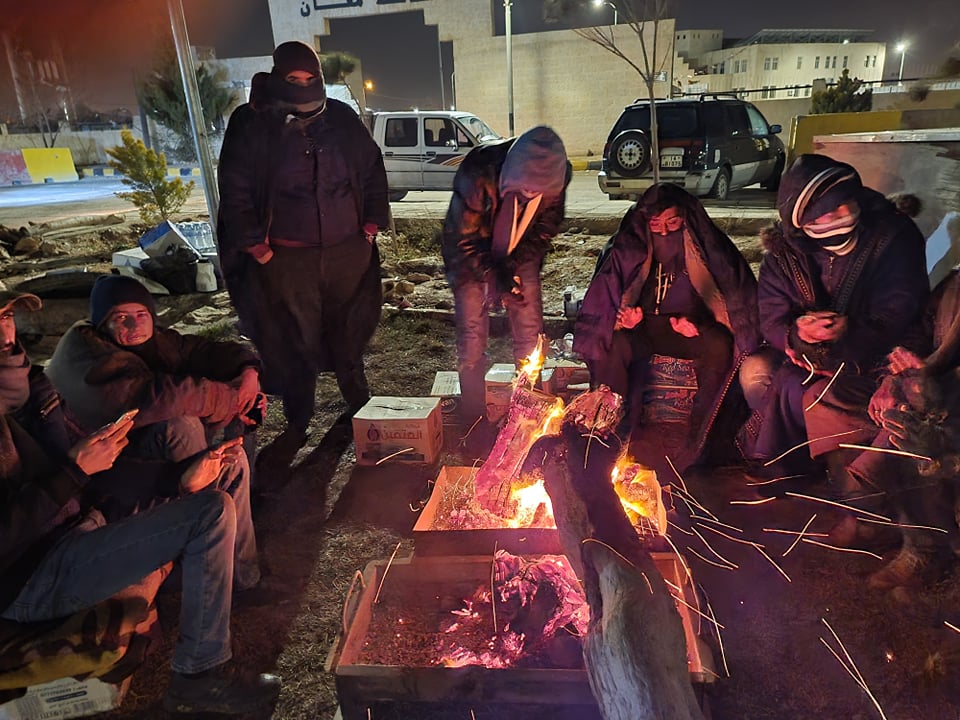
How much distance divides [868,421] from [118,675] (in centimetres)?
313

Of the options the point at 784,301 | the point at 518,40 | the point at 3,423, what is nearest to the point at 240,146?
the point at 3,423

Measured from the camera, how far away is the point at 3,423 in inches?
74.9

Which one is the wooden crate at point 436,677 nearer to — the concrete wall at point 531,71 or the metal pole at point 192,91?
the metal pole at point 192,91

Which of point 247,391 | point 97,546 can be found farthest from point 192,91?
point 97,546

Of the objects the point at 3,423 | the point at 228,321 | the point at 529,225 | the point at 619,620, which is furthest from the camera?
the point at 228,321

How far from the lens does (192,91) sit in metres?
6.22

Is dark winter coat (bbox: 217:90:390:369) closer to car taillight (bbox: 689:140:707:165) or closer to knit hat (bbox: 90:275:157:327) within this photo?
knit hat (bbox: 90:275:157:327)

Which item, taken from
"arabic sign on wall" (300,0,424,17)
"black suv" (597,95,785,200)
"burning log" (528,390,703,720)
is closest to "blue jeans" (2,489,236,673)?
"burning log" (528,390,703,720)

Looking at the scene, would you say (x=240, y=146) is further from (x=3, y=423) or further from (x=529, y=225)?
(x=3, y=423)

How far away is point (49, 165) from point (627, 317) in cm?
3013

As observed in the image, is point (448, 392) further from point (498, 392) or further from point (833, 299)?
point (833, 299)

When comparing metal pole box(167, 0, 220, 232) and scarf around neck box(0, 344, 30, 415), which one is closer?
scarf around neck box(0, 344, 30, 415)

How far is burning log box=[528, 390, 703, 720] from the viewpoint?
1569 mm

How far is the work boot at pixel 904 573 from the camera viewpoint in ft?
8.59
